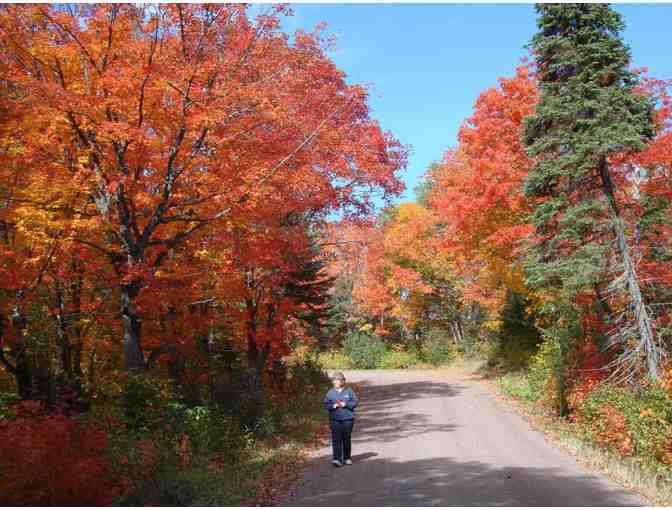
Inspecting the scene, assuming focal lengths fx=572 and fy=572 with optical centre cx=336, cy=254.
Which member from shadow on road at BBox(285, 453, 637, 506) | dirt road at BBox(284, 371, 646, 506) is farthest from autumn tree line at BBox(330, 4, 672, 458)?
shadow on road at BBox(285, 453, 637, 506)

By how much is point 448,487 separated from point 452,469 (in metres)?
1.25

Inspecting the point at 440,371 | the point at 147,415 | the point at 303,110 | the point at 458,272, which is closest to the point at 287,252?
the point at 303,110

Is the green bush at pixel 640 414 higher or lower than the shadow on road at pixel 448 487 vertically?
higher

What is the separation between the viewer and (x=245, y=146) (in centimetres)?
1243

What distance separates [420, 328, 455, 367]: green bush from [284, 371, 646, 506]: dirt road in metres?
19.4

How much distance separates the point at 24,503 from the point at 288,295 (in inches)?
547

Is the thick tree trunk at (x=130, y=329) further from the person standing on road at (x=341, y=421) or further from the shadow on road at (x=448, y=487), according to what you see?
the shadow on road at (x=448, y=487)

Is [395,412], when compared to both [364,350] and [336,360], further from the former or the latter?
[336,360]

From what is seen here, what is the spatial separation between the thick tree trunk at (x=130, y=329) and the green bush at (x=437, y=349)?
27353mm

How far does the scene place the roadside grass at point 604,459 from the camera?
8547 millimetres

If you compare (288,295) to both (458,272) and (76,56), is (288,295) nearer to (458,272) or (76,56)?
(76,56)

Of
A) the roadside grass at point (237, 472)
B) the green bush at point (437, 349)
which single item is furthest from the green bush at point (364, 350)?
the roadside grass at point (237, 472)

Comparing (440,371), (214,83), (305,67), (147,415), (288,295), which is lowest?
(440,371)

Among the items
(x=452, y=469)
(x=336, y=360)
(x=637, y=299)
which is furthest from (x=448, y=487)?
(x=336, y=360)
